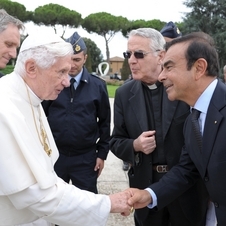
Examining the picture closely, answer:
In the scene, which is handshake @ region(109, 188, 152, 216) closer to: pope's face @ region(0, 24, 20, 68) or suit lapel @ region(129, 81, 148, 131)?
suit lapel @ region(129, 81, 148, 131)

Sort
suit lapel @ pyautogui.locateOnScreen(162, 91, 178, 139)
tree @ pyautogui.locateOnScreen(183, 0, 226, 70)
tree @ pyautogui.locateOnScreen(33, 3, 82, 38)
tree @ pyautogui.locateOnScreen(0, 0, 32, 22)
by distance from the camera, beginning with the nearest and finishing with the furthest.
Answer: suit lapel @ pyautogui.locateOnScreen(162, 91, 178, 139) → tree @ pyautogui.locateOnScreen(183, 0, 226, 70) → tree @ pyautogui.locateOnScreen(0, 0, 32, 22) → tree @ pyautogui.locateOnScreen(33, 3, 82, 38)

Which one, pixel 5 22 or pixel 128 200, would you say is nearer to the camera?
pixel 128 200

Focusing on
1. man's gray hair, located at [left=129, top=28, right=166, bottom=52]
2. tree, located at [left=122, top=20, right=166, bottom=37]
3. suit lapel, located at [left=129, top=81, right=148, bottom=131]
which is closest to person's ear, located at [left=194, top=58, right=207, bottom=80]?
suit lapel, located at [left=129, top=81, right=148, bottom=131]

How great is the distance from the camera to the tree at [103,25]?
58.9 metres

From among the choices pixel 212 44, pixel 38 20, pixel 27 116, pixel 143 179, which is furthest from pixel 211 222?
pixel 38 20

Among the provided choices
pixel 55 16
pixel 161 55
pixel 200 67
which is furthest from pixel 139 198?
pixel 55 16

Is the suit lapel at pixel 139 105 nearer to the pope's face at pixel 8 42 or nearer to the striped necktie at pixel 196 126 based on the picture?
the striped necktie at pixel 196 126

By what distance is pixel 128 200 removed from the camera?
2.53 meters

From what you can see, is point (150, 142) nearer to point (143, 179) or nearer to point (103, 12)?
point (143, 179)

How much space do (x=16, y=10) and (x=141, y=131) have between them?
165 ft

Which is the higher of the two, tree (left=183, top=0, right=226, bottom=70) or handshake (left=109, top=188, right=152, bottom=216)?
tree (left=183, top=0, right=226, bottom=70)

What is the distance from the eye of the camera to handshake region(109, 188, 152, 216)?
2.36 m

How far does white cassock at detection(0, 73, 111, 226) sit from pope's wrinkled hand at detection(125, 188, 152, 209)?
16.9 inches

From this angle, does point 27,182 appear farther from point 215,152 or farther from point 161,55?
point 161,55
